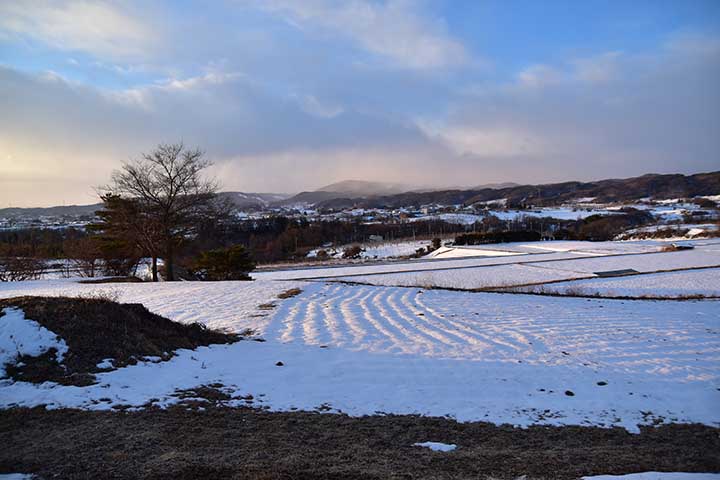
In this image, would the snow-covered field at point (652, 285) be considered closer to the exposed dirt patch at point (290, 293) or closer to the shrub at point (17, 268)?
the exposed dirt patch at point (290, 293)

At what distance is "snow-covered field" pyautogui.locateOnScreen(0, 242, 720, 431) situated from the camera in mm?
5699

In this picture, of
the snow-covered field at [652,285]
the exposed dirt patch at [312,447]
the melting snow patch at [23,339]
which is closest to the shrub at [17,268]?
the melting snow patch at [23,339]

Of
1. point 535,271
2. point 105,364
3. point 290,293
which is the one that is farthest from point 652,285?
point 105,364

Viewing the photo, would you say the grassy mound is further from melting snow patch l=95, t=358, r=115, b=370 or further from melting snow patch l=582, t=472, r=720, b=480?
melting snow patch l=582, t=472, r=720, b=480

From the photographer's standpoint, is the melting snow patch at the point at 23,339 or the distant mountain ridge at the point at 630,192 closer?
the melting snow patch at the point at 23,339

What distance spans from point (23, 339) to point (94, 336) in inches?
35.3

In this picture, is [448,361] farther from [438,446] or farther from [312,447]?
[312,447]

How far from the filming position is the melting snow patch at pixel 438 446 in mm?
4402

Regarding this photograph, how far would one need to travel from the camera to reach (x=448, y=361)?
7781 millimetres

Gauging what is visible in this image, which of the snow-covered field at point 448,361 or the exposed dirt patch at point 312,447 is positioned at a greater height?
the exposed dirt patch at point 312,447

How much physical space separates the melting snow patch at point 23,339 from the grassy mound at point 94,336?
9cm

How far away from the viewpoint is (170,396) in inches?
220

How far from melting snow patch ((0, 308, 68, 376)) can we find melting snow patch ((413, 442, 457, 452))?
5.09 m

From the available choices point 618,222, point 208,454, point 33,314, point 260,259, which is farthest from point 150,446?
point 618,222
